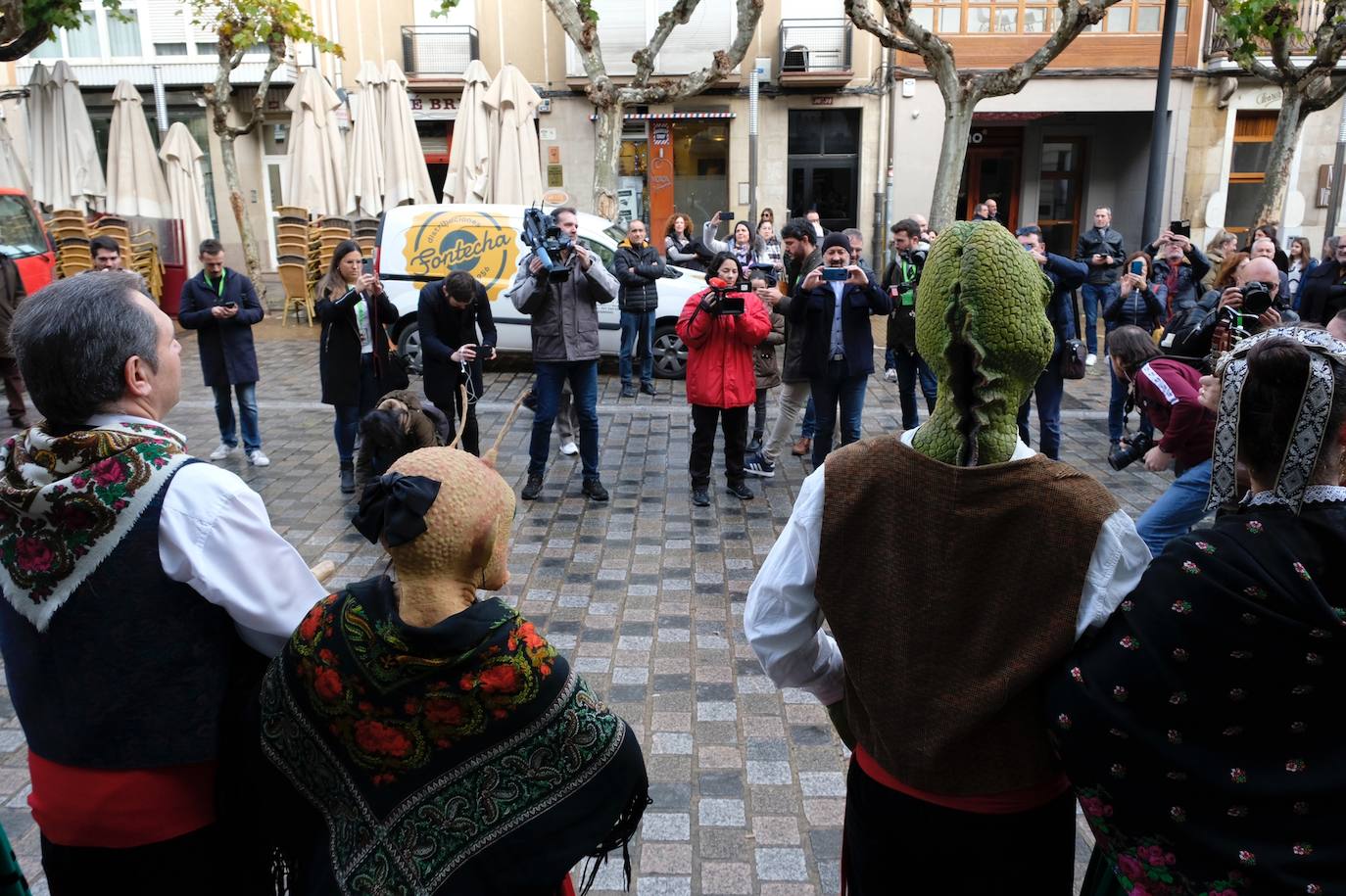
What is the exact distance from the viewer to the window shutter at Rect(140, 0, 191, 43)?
21.0 m

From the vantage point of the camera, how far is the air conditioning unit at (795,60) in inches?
799

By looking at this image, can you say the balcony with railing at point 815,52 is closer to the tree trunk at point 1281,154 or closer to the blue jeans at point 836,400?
the tree trunk at point 1281,154

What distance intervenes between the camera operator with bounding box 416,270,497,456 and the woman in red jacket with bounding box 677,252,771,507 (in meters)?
1.48

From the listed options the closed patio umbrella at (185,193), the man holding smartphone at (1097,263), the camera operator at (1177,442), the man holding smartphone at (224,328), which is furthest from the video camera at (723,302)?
the closed patio umbrella at (185,193)

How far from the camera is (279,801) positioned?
190 centimetres

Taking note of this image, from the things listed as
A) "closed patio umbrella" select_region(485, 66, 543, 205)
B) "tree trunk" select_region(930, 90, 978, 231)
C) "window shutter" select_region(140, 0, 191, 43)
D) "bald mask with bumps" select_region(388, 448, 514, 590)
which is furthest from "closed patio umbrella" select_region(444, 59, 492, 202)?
"bald mask with bumps" select_region(388, 448, 514, 590)

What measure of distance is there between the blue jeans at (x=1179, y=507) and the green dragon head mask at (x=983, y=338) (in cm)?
292

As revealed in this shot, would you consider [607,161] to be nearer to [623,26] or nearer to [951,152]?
[951,152]

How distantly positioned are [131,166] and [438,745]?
16369 millimetres

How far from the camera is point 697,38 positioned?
69.7 ft

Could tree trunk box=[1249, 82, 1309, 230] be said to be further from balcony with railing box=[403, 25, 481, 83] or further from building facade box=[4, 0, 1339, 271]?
balcony with railing box=[403, 25, 481, 83]

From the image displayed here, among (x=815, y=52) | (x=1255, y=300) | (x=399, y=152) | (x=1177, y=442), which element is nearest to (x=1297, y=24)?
(x=815, y=52)

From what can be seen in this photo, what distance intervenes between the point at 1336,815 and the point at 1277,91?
23563 millimetres

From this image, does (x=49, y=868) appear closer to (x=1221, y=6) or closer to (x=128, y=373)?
(x=128, y=373)
